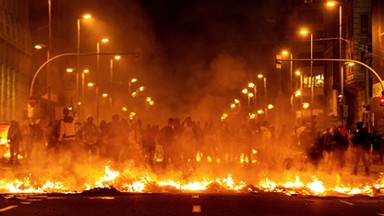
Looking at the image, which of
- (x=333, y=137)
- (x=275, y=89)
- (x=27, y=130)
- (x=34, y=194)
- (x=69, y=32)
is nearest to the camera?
(x=34, y=194)

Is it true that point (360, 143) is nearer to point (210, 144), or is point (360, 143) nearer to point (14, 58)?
point (210, 144)

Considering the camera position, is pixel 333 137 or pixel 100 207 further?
pixel 333 137

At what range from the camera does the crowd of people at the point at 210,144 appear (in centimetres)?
2044

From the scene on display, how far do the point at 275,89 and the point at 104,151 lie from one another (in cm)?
9575

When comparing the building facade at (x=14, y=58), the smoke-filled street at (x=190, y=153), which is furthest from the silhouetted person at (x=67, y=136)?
the building facade at (x=14, y=58)

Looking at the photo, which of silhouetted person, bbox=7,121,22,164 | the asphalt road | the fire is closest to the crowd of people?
the fire

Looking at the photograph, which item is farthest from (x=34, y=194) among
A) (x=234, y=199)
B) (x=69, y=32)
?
(x=69, y=32)

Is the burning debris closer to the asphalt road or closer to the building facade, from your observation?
the asphalt road

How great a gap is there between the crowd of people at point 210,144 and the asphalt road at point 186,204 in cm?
519

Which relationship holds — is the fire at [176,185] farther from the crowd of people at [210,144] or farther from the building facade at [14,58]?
the building facade at [14,58]

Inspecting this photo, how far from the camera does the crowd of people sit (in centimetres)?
2044

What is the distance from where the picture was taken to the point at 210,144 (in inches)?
939

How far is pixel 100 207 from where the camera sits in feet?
36.4

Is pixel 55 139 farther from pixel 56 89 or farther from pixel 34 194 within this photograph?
pixel 56 89
